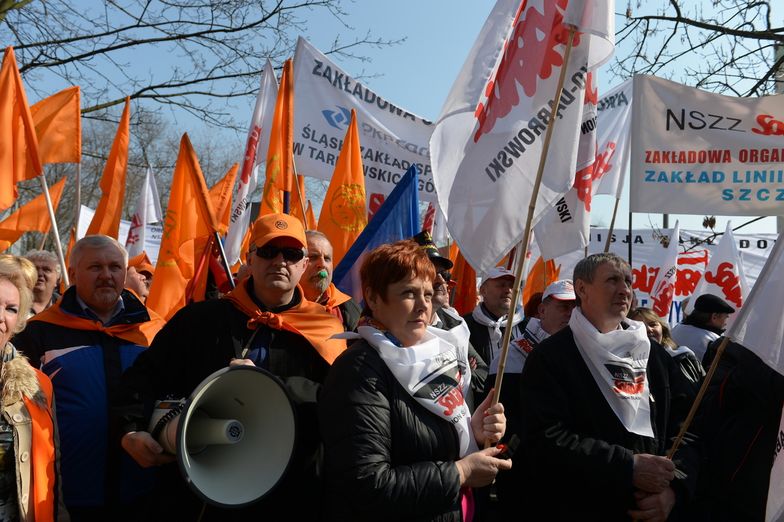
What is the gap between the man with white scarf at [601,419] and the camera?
3.22 metres

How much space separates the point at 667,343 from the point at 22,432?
4154mm

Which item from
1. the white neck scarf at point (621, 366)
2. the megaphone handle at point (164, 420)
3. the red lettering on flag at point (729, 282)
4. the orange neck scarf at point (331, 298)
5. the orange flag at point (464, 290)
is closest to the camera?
the megaphone handle at point (164, 420)

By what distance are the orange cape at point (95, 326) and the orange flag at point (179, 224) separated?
57.1 inches

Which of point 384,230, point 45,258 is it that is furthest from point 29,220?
point 384,230

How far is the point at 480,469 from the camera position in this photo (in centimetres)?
257

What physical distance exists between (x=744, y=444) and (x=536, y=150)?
181 cm

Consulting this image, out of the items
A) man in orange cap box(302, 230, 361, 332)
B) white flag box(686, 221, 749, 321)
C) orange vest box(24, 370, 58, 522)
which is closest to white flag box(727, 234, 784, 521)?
man in orange cap box(302, 230, 361, 332)

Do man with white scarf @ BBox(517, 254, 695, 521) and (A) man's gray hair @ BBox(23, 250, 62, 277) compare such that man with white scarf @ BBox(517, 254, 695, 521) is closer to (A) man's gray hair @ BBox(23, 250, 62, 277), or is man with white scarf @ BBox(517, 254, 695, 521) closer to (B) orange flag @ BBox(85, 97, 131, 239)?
(A) man's gray hair @ BBox(23, 250, 62, 277)

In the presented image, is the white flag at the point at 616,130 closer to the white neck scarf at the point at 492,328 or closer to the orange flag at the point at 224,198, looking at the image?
the white neck scarf at the point at 492,328

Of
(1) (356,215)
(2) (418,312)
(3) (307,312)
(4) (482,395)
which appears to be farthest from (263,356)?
(1) (356,215)

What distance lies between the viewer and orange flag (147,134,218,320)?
5.37 meters

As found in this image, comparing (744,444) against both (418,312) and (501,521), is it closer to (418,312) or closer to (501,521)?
(501,521)

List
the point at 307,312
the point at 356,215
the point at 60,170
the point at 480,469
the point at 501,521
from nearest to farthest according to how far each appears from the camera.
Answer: the point at 480,469 → the point at 307,312 → the point at 501,521 → the point at 356,215 → the point at 60,170

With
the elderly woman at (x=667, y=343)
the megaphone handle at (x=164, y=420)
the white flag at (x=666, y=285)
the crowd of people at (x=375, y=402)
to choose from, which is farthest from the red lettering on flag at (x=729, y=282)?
the megaphone handle at (x=164, y=420)
